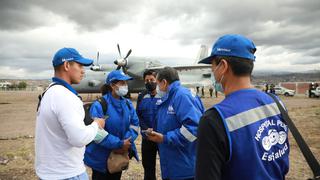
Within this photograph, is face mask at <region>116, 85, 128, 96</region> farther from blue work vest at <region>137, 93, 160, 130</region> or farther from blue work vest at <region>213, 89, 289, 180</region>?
blue work vest at <region>213, 89, 289, 180</region>

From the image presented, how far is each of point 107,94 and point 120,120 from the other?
474mm

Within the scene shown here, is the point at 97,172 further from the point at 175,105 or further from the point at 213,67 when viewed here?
the point at 213,67

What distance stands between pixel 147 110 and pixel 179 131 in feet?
6.41

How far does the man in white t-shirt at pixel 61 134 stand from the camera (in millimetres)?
2391

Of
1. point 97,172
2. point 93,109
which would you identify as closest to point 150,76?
point 93,109

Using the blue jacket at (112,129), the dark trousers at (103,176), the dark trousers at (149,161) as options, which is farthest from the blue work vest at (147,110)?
the dark trousers at (103,176)

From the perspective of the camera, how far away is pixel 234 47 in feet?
5.60

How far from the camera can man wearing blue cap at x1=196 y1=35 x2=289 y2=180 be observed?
150 centimetres

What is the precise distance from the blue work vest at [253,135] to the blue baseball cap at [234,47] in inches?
8.5

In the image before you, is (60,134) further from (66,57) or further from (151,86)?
(151,86)

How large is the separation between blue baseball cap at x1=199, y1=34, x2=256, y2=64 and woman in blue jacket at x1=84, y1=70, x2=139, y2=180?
225 centimetres

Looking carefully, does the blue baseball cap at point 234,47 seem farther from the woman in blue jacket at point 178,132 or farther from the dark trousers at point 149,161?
the dark trousers at point 149,161

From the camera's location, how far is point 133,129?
13.9 feet

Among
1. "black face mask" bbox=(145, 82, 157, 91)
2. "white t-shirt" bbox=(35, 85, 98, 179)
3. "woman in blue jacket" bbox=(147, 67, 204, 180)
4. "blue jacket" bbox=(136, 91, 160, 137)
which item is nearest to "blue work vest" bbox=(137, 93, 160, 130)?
"blue jacket" bbox=(136, 91, 160, 137)
